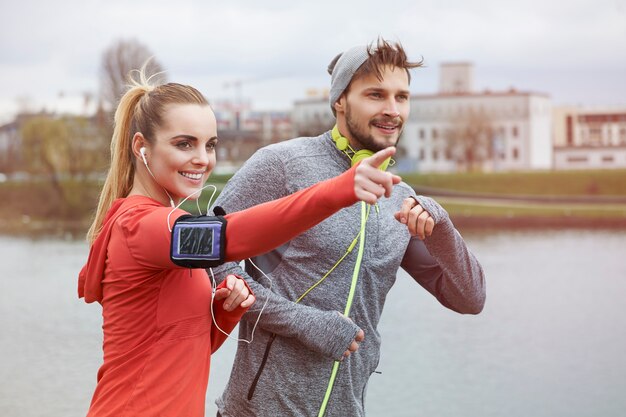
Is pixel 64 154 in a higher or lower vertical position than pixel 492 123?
higher

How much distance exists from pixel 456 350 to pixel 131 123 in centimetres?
1276

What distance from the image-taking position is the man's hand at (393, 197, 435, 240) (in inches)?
99.7

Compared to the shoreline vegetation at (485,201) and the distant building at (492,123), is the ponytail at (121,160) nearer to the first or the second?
the shoreline vegetation at (485,201)

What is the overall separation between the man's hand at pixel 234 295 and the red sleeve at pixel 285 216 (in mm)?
315

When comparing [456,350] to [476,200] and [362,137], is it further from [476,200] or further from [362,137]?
[476,200]

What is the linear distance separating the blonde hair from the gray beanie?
610 millimetres

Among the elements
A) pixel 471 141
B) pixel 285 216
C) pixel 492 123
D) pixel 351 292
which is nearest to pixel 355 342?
pixel 351 292

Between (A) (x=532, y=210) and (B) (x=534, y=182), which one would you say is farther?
(B) (x=534, y=182)

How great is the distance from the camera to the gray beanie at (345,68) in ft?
9.36

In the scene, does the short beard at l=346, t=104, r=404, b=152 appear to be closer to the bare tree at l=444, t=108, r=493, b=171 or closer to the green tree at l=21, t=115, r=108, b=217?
the green tree at l=21, t=115, r=108, b=217

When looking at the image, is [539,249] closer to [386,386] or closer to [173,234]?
[386,386]

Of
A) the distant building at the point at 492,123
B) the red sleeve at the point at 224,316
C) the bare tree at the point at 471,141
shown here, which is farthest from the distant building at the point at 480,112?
the red sleeve at the point at 224,316

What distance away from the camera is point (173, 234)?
6.77 feet

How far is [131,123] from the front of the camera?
7.94 ft
